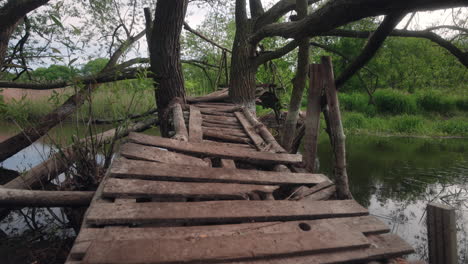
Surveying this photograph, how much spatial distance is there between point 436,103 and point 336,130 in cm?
1789

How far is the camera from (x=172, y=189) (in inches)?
82.0

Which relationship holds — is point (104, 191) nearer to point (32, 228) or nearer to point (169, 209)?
point (169, 209)

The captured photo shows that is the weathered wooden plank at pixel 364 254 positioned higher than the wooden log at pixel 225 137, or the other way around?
the wooden log at pixel 225 137

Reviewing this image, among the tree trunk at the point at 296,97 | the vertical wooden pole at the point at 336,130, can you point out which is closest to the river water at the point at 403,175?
the tree trunk at the point at 296,97

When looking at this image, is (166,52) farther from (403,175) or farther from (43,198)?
(403,175)

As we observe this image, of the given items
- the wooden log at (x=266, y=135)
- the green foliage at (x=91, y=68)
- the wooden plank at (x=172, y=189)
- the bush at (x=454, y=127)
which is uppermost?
the green foliage at (x=91, y=68)

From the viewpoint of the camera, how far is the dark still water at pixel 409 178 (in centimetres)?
575

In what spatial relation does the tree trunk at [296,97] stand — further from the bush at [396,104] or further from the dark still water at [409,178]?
the bush at [396,104]

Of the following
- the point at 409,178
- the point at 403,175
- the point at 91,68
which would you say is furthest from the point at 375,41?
the point at 403,175

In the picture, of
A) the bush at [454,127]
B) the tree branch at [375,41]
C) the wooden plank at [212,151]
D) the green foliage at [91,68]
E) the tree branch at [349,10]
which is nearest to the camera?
the tree branch at [349,10]

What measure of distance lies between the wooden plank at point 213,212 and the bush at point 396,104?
1688 cm

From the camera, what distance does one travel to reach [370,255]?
1.65m

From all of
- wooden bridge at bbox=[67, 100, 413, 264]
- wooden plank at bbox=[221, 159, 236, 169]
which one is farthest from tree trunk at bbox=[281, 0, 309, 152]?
wooden bridge at bbox=[67, 100, 413, 264]

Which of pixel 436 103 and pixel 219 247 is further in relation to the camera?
pixel 436 103
